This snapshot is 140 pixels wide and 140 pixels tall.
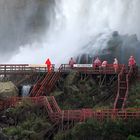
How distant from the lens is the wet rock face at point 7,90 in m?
54.0

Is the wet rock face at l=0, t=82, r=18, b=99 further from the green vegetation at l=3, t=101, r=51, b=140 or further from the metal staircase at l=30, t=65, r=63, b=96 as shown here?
the green vegetation at l=3, t=101, r=51, b=140

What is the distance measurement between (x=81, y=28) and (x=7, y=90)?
2074cm

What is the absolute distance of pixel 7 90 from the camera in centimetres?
5456

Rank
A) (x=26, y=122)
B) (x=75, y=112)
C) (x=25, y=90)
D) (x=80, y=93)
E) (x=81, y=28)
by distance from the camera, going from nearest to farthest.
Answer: (x=75, y=112), (x=26, y=122), (x=80, y=93), (x=25, y=90), (x=81, y=28)

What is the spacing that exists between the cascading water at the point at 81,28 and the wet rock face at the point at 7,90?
11783mm

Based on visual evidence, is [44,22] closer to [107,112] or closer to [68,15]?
[68,15]

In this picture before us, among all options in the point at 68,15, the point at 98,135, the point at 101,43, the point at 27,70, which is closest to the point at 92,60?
the point at 101,43

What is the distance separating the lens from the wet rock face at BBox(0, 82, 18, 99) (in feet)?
177

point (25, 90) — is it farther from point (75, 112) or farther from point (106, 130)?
point (106, 130)

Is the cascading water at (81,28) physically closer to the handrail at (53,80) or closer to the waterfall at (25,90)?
the handrail at (53,80)

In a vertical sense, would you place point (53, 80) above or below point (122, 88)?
above

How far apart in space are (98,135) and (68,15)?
106ft

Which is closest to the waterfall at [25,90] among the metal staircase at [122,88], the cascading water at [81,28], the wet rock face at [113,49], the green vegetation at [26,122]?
the green vegetation at [26,122]

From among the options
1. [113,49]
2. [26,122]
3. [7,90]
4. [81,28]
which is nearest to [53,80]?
[7,90]
